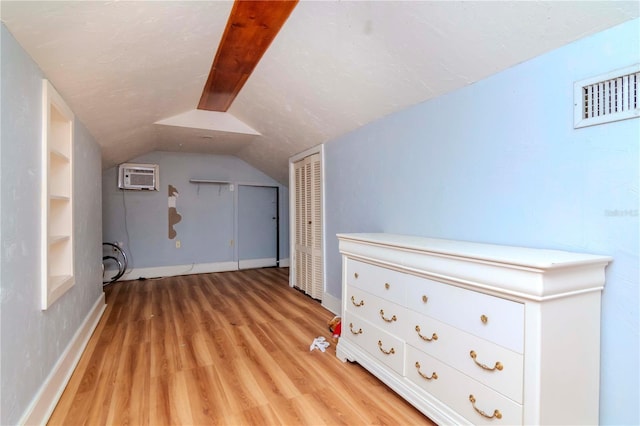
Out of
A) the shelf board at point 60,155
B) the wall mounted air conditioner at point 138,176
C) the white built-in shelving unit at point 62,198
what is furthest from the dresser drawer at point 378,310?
the wall mounted air conditioner at point 138,176

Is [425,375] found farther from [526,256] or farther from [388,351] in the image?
[526,256]

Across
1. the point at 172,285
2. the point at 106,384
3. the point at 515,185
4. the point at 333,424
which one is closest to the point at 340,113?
the point at 515,185

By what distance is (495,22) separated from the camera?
139 centimetres

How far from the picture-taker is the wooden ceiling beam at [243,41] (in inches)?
70.7

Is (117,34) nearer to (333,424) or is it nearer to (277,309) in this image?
(333,424)

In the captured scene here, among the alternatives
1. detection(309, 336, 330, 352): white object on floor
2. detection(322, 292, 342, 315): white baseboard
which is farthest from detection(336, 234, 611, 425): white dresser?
detection(322, 292, 342, 315): white baseboard

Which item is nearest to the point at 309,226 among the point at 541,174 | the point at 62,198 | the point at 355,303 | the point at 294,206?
the point at 294,206

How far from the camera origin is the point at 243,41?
2.18 metres

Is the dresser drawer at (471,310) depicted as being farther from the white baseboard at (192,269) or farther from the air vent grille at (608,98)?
the white baseboard at (192,269)

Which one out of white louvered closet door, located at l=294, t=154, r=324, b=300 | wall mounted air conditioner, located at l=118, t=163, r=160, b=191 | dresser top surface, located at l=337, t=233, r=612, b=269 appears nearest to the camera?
dresser top surface, located at l=337, t=233, r=612, b=269

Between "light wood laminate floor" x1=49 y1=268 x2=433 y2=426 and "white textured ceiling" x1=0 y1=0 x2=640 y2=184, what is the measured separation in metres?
1.97

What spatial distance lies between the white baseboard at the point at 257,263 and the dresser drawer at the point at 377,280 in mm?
3933

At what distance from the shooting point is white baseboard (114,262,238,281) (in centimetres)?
503

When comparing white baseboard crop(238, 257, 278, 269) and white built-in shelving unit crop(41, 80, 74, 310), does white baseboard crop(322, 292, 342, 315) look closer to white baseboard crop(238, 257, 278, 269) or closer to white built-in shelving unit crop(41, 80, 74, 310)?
white built-in shelving unit crop(41, 80, 74, 310)
